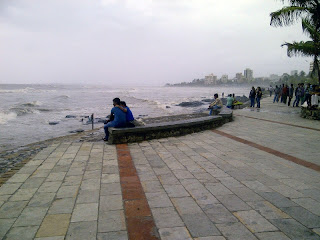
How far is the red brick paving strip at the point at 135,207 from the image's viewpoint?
2514 mm

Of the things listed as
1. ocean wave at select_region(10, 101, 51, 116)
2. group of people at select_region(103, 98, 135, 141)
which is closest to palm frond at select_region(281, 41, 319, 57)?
group of people at select_region(103, 98, 135, 141)

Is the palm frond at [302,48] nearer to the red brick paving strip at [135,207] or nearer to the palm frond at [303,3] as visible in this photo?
the palm frond at [303,3]

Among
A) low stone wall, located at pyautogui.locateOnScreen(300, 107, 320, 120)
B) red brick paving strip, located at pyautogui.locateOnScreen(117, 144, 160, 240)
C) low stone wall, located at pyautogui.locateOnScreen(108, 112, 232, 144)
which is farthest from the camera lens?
low stone wall, located at pyautogui.locateOnScreen(300, 107, 320, 120)

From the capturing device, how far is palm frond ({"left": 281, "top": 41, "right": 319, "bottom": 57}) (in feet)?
38.3

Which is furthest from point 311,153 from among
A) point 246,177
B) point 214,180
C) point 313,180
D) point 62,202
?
point 62,202

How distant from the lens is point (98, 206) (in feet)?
10.1

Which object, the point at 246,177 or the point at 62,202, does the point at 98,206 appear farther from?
the point at 246,177

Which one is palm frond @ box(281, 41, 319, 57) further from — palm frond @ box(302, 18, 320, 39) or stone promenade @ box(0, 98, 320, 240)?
stone promenade @ box(0, 98, 320, 240)

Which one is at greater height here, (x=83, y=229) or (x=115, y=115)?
(x=115, y=115)

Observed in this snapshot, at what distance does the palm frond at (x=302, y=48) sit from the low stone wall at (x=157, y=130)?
731cm

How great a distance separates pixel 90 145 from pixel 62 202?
10.4 feet

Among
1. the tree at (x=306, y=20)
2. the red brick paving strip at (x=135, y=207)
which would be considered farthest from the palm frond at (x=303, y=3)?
the red brick paving strip at (x=135, y=207)

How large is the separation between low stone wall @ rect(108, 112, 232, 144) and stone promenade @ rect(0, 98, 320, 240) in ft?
1.84

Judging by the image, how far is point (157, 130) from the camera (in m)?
7.08
